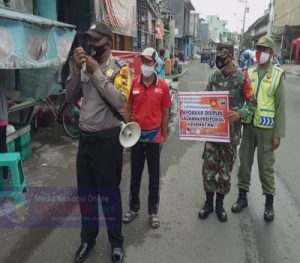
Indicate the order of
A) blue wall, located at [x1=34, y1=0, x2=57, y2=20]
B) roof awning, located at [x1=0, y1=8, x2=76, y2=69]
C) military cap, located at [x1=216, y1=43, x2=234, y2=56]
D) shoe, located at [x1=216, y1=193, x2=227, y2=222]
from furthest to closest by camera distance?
blue wall, located at [x1=34, y1=0, x2=57, y2=20] < roof awning, located at [x1=0, y1=8, x2=76, y2=69] < shoe, located at [x1=216, y1=193, x2=227, y2=222] < military cap, located at [x1=216, y1=43, x2=234, y2=56]

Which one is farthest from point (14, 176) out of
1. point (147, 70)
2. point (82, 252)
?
point (147, 70)

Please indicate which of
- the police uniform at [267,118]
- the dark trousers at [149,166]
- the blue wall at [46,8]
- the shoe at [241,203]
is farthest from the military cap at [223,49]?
the blue wall at [46,8]

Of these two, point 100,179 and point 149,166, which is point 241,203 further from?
point 100,179

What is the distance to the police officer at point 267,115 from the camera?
14.2 feet

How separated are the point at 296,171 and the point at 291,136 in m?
2.75

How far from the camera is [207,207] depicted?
463cm

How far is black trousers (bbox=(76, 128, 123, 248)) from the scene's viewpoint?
11.1 ft

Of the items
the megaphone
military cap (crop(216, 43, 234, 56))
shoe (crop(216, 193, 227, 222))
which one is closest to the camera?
the megaphone

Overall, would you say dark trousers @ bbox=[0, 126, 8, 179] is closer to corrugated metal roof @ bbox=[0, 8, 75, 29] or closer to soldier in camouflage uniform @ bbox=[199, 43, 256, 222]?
corrugated metal roof @ bbox=[0, 8, 75, 29]

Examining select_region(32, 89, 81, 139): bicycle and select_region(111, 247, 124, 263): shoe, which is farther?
select_region(32, 89, 81, 139): bicycle

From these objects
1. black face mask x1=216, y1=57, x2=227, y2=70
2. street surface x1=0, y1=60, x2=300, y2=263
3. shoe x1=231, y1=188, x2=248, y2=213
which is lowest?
street surface x1=0, y1=60, x2=300, y2=263

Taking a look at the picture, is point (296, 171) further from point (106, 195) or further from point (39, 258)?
point (39, 258)

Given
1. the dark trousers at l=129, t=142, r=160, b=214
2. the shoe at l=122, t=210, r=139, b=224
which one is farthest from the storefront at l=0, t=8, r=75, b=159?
the shoe at l=122, t=210, r=139, b=224

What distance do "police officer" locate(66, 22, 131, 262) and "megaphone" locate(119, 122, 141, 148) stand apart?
0.28 ft
